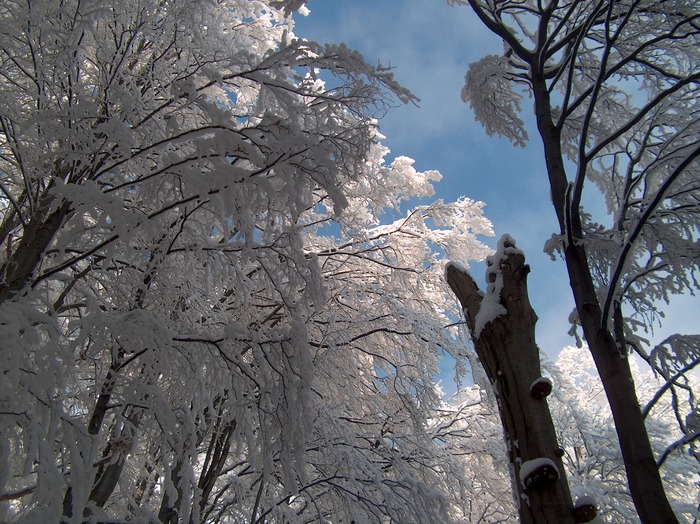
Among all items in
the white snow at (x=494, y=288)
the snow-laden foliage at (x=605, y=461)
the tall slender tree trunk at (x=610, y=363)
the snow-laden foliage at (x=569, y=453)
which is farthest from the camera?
the snow-laden foliage at (x=605, y=461)

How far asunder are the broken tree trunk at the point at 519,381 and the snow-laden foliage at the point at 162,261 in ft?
3.05

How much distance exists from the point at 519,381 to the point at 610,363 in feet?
1.31

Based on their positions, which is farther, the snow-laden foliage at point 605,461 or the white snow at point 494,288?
the snow-laden foliage at point 605,461

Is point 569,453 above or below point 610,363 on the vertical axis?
above

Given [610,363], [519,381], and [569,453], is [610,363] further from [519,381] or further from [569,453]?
[569,453]

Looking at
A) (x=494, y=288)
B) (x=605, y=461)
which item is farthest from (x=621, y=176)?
(x=605, y=461)

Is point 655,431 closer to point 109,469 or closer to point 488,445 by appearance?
point 488,445

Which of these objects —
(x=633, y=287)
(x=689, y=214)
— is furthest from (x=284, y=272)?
(x=689, y=214)

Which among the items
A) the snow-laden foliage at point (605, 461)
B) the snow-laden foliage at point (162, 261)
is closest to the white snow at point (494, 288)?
the snow-laden foliage at point (162, 261)

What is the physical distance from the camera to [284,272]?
3176mm

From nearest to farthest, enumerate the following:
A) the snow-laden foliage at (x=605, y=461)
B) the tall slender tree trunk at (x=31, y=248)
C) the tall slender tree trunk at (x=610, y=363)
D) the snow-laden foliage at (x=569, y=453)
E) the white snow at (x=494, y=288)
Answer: the tall slender tree trunk at (x=610, y=363) < the white snow at (x=494, y=288) < the tall slender tree trunk at (x=31, y=248) < the snow-laden foliage at (x=569, y=453) < the snow-laden foliage at (x=605, y=461)

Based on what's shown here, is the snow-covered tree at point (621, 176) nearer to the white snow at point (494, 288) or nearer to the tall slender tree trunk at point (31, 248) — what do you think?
the white snow at point (494, 288)

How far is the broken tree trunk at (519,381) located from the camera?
186 cm

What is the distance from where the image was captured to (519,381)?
81.3 inches
